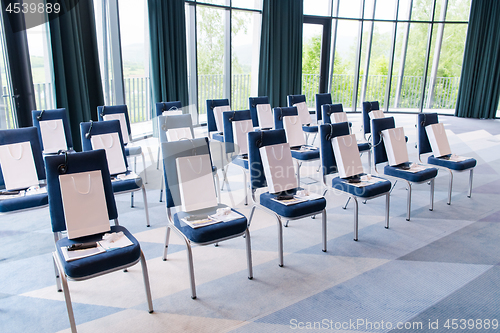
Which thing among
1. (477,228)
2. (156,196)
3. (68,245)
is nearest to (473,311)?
(477,228)

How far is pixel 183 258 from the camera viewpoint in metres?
2.91

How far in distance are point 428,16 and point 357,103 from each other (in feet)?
9.96

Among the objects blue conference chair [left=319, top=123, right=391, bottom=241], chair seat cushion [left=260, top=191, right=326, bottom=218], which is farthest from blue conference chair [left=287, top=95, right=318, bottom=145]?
chair seat cushion [left=260, top=191, right=326, bottom=218]

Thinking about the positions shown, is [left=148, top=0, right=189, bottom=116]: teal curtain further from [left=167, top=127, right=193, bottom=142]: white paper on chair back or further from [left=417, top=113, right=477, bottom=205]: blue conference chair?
[left=417, top=113, right=477, bottom=205]: blue conference chair

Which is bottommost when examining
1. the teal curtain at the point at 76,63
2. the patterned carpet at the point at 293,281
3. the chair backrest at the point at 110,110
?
the patterned carpet at the point at 293,281

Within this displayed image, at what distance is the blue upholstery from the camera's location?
3.25 meters

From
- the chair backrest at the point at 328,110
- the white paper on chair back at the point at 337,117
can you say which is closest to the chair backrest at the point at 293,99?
the chair backrest at the point at 328,110

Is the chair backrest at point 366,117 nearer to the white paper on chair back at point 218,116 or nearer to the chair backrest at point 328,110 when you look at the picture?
the chair backrest at point 328,110

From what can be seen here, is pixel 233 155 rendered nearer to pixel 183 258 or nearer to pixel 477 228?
pixel 183 258

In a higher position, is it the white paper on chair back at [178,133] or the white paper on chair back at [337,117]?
the white paper on chair back at [337,117]

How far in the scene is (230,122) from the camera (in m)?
4.46

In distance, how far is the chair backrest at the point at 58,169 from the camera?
2.29 metres

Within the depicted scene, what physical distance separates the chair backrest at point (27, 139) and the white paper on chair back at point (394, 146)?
3.52 metres

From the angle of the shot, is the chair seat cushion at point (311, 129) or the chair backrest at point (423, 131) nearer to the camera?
the chair backrest at point (423, 131)
